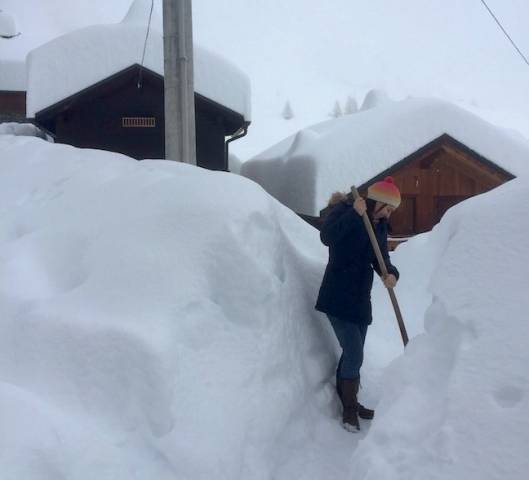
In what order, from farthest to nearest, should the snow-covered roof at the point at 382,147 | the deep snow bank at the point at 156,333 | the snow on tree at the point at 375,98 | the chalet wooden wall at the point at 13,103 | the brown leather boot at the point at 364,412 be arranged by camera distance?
1. the snow on tree at the point at 375,98
2. the chalet wooden wall at the point at 13,103
3. the snow-covered roof at the point at 382,147
4. the brown leather boot at the point at 364,412
5. the deep snow bank at the point at 156,333

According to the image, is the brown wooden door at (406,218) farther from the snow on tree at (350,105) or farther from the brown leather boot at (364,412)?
the snow on tree at (350,105)

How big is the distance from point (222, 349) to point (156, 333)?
415 mm

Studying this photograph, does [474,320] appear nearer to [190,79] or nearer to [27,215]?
[27,215]

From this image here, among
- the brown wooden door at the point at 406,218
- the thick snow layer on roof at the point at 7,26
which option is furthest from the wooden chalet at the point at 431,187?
the thick snow layer on roof at the point at 7,26

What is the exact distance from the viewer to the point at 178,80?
19.5ft

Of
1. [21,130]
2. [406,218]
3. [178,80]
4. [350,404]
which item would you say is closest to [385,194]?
[350,404]

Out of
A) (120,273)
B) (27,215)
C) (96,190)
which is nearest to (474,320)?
(120,273)

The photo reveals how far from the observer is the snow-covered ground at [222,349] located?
6.46ft

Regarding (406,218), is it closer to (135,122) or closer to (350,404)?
(135,122)

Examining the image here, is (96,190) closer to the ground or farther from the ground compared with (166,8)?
closer to the ground

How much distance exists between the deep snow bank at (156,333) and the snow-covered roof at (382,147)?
530 cm

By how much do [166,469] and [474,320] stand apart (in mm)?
1484

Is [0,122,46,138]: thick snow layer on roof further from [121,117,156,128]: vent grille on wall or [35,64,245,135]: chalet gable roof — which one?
[121,117,156,128]: vent grille on wall

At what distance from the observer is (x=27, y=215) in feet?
13.3
